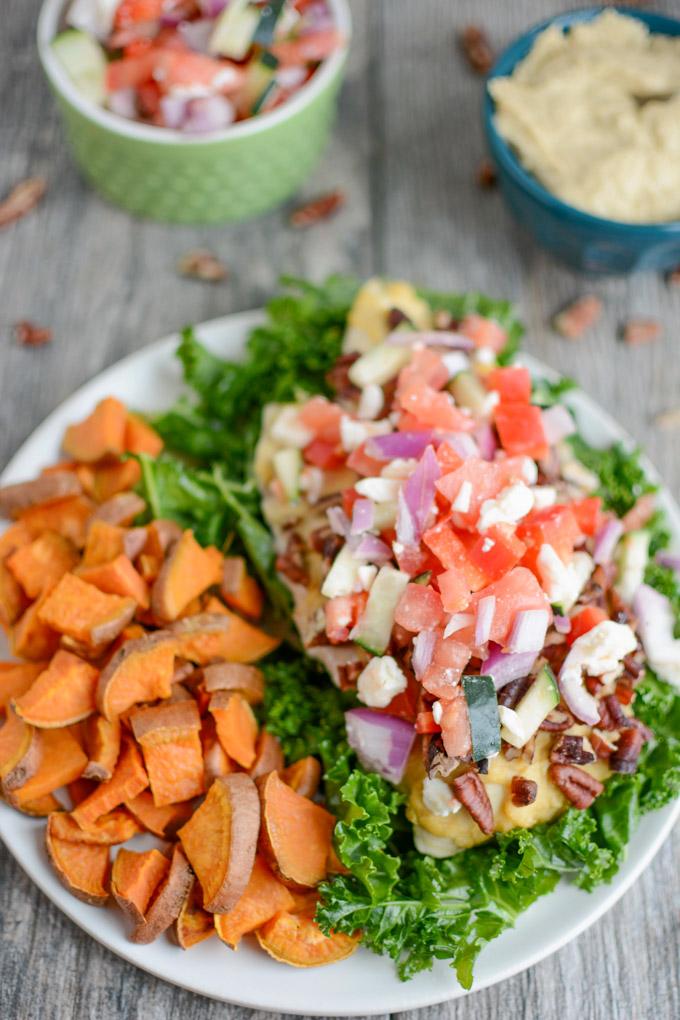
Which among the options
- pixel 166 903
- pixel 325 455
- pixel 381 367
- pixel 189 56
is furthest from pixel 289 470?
pixel 189 56

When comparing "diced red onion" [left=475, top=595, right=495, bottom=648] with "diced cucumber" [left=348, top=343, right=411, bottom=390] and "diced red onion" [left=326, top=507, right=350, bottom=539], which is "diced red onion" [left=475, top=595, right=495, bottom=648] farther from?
"diced cucumber" [left=348, top=343, right=411, bottom=390]

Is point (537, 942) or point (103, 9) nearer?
point (537, 942)

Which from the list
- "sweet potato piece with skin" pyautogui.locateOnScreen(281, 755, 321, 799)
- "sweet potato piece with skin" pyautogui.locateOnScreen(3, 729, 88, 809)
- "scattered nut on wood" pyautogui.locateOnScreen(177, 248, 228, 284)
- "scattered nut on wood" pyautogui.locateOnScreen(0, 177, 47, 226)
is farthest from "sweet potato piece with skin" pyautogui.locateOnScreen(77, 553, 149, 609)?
"scattered nut on wood" pyautogui.locateOnScreen(0, 177, 47, 226)

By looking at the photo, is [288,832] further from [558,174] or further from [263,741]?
[558,174]

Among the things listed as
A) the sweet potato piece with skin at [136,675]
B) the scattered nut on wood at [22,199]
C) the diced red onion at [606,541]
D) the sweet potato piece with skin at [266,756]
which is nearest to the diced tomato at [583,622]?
the diced red onion at [606,541]

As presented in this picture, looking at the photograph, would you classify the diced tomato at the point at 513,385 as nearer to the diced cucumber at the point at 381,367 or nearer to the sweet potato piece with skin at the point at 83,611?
the diced cucumber at the point at 381,367

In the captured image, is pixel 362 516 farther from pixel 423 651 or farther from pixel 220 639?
pixel 220 639

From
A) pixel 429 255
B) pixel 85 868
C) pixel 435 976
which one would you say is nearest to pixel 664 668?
pixel 435 976
